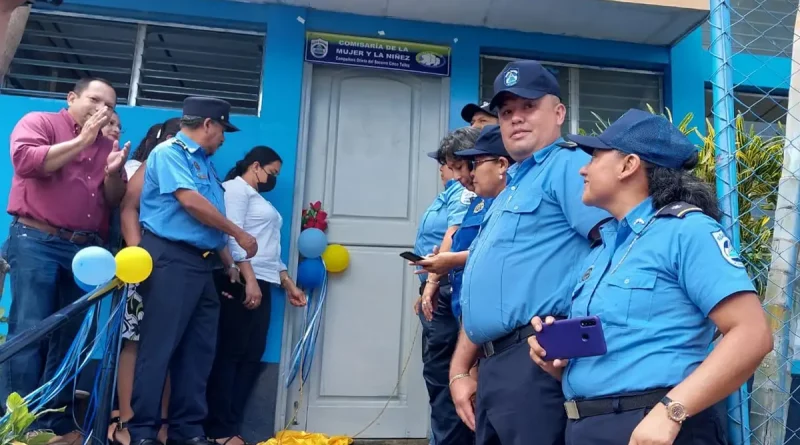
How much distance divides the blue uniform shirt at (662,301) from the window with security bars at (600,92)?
3275mm

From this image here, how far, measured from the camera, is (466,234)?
2471mm

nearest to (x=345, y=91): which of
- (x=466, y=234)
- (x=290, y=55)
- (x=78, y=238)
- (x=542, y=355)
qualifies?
(x=290, y=55)

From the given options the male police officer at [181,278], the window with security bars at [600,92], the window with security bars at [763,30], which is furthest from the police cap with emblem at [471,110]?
the window with security bars at [763,30]

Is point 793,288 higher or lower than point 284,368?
higher

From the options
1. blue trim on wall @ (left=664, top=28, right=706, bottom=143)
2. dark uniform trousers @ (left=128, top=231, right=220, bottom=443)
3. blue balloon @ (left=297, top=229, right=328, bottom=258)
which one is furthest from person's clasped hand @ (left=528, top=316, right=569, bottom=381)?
blue trim on wall @ (left=664, top=28, right=706, bottom=143)

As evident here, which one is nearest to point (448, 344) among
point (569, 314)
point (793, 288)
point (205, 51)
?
point (569, 314)

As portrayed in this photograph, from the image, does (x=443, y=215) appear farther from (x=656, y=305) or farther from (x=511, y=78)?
(x=656, y=305)

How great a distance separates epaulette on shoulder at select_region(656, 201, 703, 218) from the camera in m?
1.39

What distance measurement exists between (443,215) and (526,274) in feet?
4.54

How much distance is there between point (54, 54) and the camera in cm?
406

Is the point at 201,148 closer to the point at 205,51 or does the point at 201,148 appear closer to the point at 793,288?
the point at 205,51

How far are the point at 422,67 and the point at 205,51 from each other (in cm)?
151

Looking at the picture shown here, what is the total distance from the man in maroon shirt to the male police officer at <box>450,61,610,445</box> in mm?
1971

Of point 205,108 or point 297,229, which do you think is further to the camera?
point 297,229
